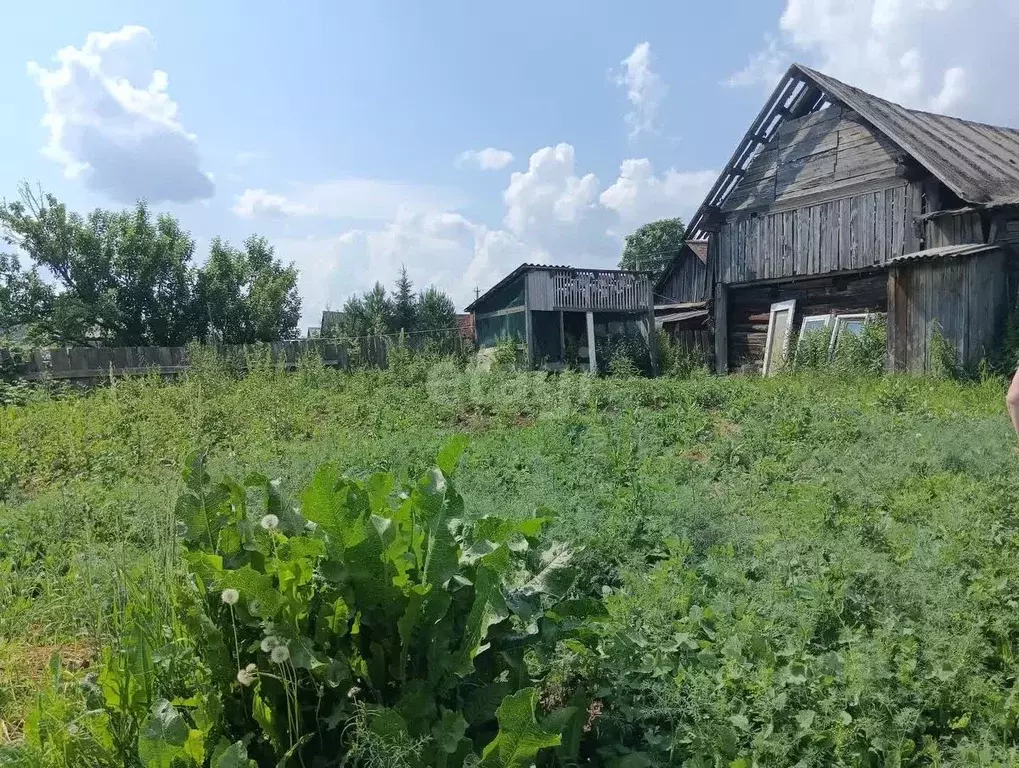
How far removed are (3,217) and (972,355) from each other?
27.4m

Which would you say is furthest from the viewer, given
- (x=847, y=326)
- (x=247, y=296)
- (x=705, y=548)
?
(x=247, y=296)

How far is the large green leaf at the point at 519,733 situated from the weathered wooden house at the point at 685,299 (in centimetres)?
1775

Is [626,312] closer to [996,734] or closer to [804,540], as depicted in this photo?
[804,540]

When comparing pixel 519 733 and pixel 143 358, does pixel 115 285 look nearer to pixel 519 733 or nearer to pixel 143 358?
pixel 143 358

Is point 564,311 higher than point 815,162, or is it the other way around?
point 815,162

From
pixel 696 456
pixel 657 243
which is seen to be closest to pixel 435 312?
pixel 696 456

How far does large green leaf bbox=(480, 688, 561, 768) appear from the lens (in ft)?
4.61

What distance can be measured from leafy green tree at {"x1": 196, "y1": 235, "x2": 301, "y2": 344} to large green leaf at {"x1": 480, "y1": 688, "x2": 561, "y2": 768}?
2357cm

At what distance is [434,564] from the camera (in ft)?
5.45

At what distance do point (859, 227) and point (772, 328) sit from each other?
2768 millimetres

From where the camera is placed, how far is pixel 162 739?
1.34m

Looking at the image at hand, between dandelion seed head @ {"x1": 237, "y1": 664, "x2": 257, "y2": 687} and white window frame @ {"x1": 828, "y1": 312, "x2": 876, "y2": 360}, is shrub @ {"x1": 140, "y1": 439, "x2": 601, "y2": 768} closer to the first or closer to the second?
dandelion seed head @ {"x1": 237, "y1": 664, "x2": 257, "y2": 687}

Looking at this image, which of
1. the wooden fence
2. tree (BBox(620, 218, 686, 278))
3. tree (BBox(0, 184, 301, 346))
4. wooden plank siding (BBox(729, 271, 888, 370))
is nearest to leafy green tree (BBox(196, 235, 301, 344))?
tree (BBox(0, 184, 301, 346))

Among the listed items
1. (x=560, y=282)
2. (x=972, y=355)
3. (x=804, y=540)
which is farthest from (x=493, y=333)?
(x=804, y=540)
